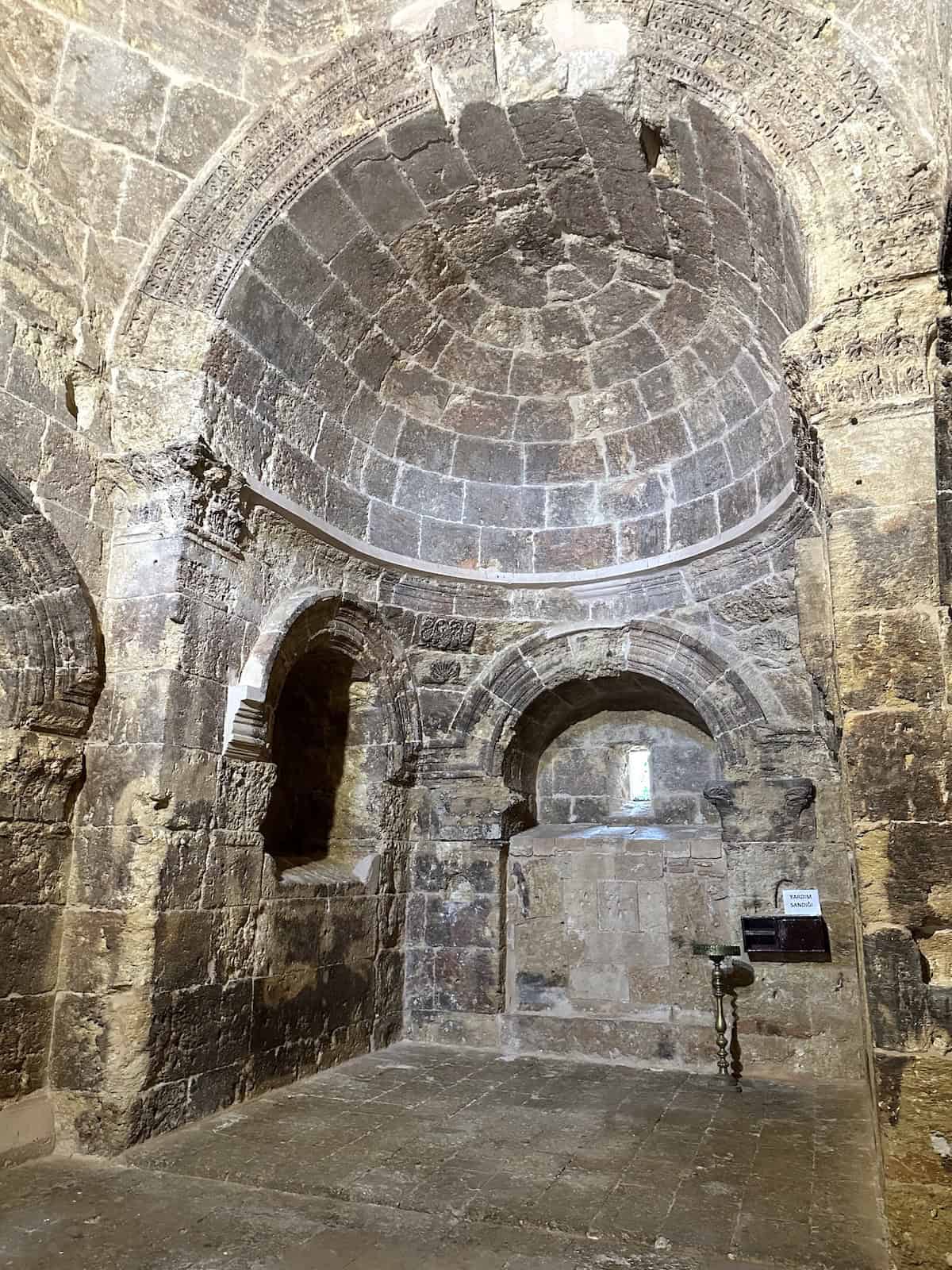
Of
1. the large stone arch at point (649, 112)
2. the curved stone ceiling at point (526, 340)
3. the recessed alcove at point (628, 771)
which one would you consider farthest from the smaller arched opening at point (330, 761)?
the large stone arch at point (649, 112)

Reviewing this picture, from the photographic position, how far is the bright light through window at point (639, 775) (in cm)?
712

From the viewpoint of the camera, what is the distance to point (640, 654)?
6426 millimetres

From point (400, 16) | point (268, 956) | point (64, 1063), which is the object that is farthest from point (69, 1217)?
point (400, 16)

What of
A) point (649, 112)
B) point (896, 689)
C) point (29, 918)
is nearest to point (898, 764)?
point (896, 689)

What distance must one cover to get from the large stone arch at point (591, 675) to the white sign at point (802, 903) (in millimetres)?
916

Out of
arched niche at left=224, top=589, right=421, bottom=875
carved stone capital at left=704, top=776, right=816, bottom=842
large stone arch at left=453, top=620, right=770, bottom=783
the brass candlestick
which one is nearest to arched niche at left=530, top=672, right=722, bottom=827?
large stone arch at left=453, top=620, right=770, bottom=783

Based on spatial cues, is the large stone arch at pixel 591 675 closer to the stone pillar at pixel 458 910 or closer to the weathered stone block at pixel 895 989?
the stone pillar at pixel 458 910

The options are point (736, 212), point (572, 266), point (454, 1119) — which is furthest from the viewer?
point (572, 266)

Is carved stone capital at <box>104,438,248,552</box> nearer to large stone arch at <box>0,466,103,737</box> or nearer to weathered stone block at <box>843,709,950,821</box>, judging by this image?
large stone arch at <box>0,466,103,737</box>

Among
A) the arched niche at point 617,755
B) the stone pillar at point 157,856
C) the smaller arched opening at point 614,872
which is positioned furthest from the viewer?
the arched niche at point 617,755

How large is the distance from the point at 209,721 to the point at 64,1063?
70.1 inches

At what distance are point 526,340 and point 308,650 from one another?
118 inches

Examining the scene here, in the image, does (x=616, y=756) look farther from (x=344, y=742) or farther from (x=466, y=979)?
(x=344, y=742)

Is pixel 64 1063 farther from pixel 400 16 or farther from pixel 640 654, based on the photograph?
pixel 400 16
